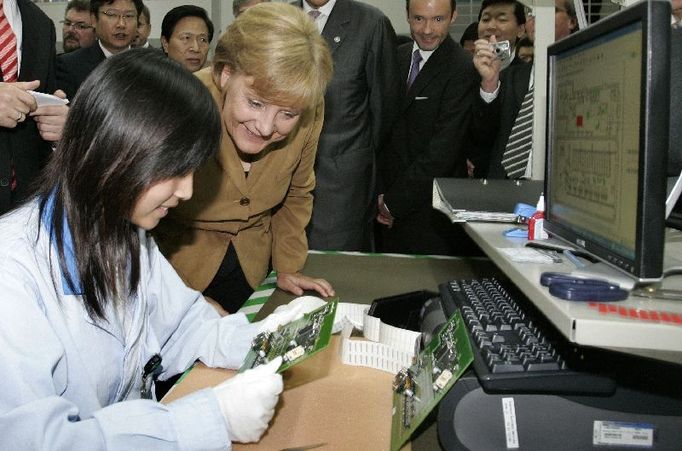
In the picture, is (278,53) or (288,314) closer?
(288,314)

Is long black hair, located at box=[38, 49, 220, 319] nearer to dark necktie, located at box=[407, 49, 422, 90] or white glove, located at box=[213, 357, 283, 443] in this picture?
white glove, located at box=[213, 357, 283, 443]

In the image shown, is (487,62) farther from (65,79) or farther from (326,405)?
(326,405)

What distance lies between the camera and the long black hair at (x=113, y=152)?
0.84 m

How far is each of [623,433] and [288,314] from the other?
0.57 meters

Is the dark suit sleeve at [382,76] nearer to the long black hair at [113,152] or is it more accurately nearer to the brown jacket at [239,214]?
the brown jacket at [239,214]

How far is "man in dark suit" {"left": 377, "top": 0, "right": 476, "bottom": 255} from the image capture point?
2.67m

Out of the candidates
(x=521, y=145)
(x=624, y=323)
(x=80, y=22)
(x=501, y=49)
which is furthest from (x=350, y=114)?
(x=80, y=22)

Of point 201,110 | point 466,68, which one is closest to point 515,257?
point 201,110

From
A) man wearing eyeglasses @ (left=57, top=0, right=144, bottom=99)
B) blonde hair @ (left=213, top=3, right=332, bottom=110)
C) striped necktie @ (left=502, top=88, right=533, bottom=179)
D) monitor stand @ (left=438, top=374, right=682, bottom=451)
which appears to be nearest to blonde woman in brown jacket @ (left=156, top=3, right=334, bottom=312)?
blonde hair @ (left=213, top=3, right=332, bottom=110)

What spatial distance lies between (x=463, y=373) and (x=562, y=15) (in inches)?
56.3

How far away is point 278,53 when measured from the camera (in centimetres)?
133

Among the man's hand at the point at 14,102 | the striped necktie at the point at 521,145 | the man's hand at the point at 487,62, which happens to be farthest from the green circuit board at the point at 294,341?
the man's hand at the point at 487,62

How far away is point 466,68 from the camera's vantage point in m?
2.68

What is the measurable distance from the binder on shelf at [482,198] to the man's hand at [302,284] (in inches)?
12.0
